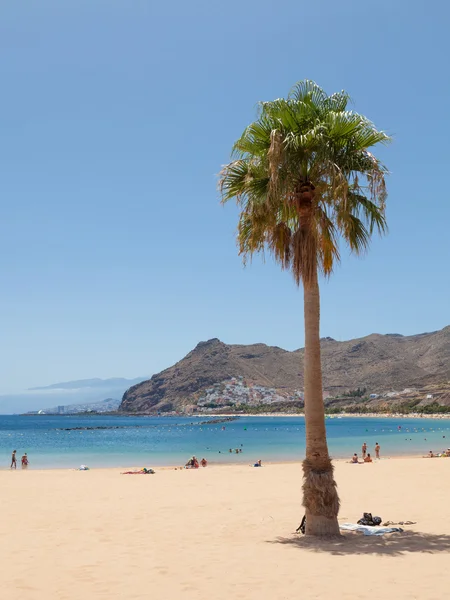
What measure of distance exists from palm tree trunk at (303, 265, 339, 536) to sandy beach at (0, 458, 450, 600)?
17.3 inches

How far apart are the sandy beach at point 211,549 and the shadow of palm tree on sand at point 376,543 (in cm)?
2

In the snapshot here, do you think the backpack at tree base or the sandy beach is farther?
the backpack at tree base

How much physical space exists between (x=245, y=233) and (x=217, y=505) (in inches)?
325

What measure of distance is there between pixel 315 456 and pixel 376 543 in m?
1.69

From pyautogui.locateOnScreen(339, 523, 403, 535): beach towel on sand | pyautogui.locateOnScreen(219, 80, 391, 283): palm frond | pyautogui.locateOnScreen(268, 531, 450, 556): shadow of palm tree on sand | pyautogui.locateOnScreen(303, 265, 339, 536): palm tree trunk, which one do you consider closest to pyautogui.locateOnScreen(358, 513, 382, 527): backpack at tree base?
pyautogui.locateOnScreen(339, 523, 403, 535): beach towel on sand

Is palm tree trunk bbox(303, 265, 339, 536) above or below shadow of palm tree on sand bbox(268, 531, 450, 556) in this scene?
above

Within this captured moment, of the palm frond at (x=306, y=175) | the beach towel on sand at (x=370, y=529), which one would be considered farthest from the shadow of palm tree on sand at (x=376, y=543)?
the palm frond at (x=306, y=175)

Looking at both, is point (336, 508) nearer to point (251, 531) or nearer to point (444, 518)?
point (251, 531)

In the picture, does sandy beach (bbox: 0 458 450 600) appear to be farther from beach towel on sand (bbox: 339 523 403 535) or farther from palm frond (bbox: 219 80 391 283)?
palm frond (bbox: 219 80 391 283)

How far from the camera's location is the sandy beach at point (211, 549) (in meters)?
7.39

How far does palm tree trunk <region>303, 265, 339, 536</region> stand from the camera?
10.3 meters

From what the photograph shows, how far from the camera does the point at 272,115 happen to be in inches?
425

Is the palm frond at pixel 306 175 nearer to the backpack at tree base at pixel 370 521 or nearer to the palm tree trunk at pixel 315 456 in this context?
the palm tree trunk at pixel 315 456

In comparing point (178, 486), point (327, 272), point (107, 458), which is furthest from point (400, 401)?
point (327, 272)
